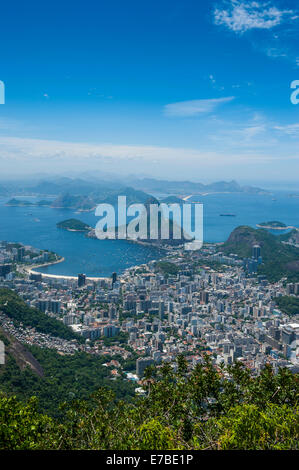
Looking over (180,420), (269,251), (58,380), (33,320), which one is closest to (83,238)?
(269,251)

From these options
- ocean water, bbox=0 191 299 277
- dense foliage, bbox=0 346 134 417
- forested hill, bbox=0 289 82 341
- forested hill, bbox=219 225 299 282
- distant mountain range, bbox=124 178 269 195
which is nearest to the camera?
dense foliage, bbox=0 346 134 417

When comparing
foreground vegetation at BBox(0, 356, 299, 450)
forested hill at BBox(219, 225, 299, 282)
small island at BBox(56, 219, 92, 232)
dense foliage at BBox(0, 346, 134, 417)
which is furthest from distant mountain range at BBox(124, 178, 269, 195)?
foreground vegetation at BBox(0, 356, 299, 450)

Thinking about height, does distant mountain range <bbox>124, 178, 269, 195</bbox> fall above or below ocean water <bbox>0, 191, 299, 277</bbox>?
above

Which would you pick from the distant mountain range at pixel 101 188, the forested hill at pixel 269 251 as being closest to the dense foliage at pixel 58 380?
the forested hill at pixel 269 251

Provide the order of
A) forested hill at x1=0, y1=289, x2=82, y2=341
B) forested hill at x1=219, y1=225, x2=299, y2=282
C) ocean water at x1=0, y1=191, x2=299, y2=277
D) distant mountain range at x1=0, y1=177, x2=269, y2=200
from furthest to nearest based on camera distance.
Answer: distant mountain range at x1=0, y1=177, x2=269, y2=200 → ocean water at x1=0, y1=191, x2=299, y2=277 → forested hill at x1=219, y1=225, x2=299, y2=282 → forested hill at x1=0, y1=289, x2=82, y2=341

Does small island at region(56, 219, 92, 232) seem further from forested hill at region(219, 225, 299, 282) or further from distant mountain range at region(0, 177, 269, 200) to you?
distant mountain range at region(0, 177, 269, 200)

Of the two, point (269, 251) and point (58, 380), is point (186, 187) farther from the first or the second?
point (58, 380)

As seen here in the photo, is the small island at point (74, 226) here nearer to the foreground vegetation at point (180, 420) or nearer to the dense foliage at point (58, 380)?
the dense foliage at point (58, 380)
